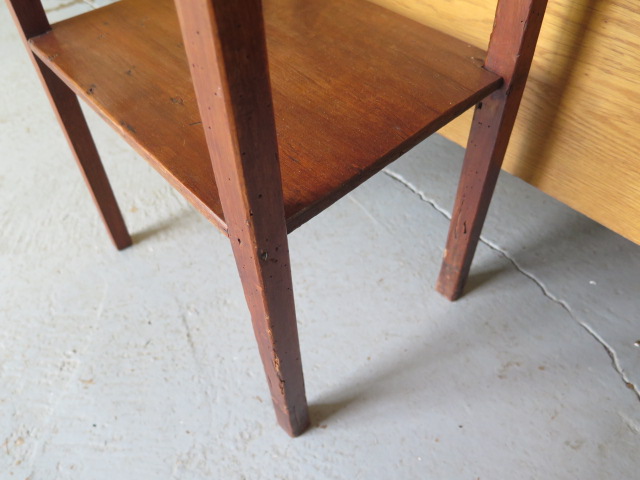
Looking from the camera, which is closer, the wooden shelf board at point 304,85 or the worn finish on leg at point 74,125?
the wooden shelf board at point 304,85

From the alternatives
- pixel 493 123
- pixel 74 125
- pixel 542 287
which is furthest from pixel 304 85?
pixel 542 287

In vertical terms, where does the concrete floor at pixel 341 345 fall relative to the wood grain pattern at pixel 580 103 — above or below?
below

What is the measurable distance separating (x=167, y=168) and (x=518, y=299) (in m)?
0.74

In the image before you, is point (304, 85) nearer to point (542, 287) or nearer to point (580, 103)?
point (580, 103)

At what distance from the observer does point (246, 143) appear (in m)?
0.50

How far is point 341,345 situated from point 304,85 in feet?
1.63

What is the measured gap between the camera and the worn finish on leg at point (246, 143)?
17.1 inches

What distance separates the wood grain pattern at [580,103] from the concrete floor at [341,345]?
0.29 meters

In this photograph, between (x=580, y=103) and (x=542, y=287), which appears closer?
(x=580, y=103)

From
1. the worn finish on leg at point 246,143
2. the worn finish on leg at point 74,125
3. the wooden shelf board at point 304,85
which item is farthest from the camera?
the worn finish on leg at point 74,125

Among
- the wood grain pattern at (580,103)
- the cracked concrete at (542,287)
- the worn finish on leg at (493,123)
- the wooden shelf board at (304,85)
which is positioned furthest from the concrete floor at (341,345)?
the wooden shelf board at (304,85)

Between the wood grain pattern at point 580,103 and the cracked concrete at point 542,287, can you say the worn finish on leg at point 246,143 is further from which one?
the cracked concrete at point 542,287

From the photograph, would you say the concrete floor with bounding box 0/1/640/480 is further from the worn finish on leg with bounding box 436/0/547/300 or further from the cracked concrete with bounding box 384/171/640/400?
the worn finish on leg with bounding box 436/0/547/300

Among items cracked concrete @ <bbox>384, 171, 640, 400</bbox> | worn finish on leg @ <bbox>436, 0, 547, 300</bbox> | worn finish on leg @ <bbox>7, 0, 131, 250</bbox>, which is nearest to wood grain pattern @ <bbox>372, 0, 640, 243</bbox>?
worn finish on leg @ <bbox>436, 0, 547, 300</bbox>
